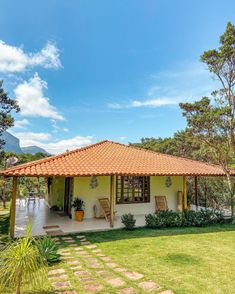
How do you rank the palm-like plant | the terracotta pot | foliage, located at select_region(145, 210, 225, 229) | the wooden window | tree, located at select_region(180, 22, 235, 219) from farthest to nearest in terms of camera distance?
the wooden window → tree, located at select_region(180, 22, 235, 219) → the terracotta pot → foliage, located at select_region(145, 210, 225, 229) → the palm-like plant

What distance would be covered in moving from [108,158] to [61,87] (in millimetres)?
9267

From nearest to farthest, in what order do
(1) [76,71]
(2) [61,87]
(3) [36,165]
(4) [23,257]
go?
1. (4) [23,257]
2. (3) [36,165]
3. (1) [76,71]
4. (2) [61,87]

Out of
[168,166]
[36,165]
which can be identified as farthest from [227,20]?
[36,165]

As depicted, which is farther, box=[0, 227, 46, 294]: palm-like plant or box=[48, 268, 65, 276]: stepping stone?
box=[48, 268, 65, 276]: stepping stone

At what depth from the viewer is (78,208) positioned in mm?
12188

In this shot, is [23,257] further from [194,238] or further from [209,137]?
[209,137]

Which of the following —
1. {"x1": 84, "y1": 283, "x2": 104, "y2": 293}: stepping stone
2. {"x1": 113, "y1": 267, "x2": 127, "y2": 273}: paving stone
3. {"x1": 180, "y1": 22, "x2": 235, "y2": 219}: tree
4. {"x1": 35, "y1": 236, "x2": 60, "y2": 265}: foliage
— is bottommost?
{"x1": 113, "y1": 267, "x2": 127, "y2": 273}: paving stone

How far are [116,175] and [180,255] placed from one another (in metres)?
4.96

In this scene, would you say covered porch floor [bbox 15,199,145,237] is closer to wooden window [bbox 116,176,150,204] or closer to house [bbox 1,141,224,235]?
house [bbox 1,141,224,235]

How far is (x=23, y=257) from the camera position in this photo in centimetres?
382

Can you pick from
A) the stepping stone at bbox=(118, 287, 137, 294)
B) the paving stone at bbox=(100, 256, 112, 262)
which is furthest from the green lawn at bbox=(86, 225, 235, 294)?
the stepping stone at bbox=(118, 287, 137, 294)

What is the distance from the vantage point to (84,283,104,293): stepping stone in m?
4.71

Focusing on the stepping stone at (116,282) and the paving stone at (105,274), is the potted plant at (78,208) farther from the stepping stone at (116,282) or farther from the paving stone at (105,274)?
the stepping stone at (116,282)

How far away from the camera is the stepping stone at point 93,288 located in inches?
185
